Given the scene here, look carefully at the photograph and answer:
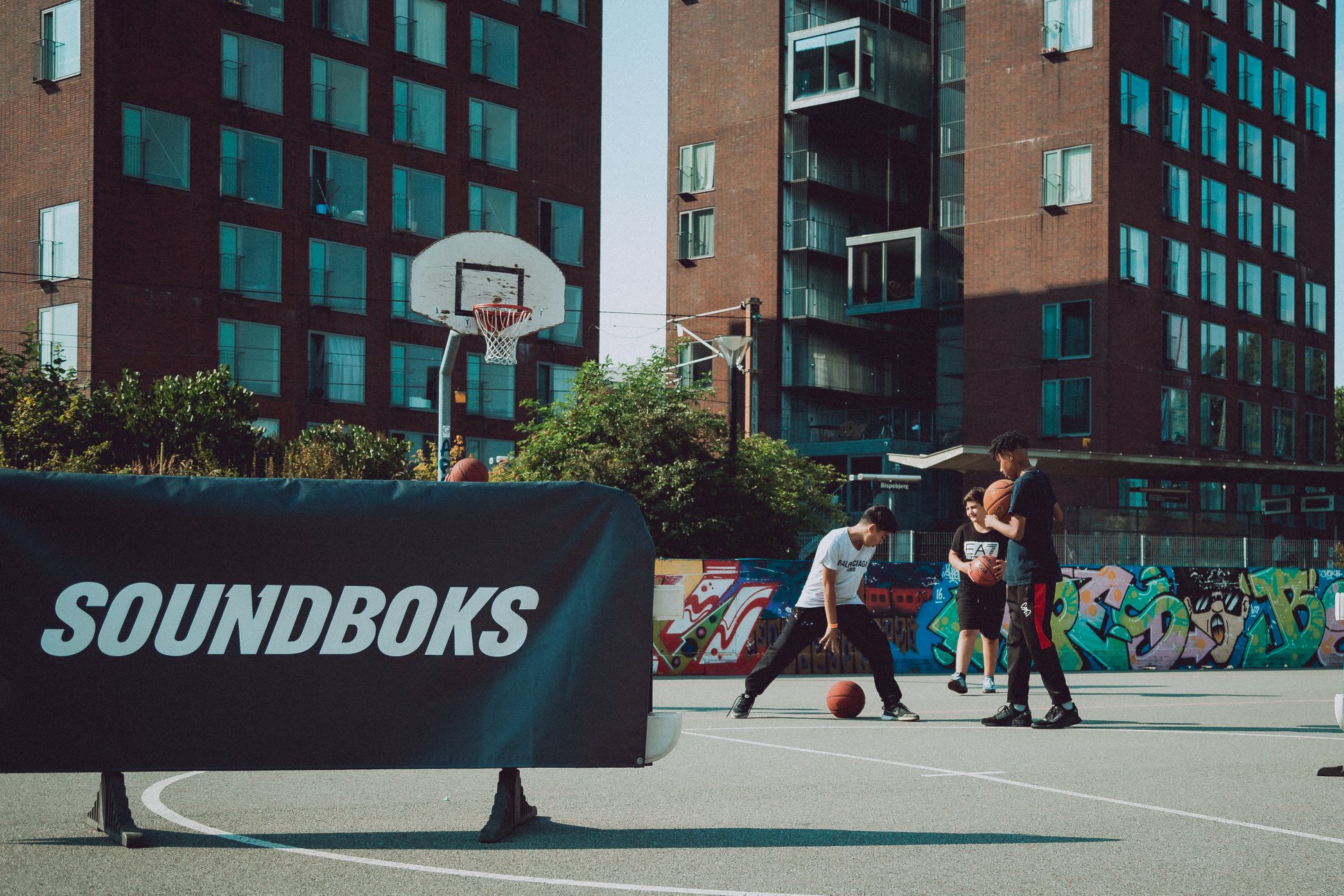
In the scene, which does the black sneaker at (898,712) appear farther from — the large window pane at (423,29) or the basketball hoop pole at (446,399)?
the large window pane at (423,29)

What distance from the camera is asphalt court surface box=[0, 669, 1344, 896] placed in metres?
5.65

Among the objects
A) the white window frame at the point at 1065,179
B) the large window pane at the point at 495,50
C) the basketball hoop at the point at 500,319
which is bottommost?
the basketball hoop at the point at 500,319

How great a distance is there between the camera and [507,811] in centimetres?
650

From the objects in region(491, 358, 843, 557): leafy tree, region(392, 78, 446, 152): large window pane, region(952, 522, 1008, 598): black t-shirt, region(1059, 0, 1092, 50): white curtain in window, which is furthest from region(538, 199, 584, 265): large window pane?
region(952, 522, 1008, 598): black t-shirt

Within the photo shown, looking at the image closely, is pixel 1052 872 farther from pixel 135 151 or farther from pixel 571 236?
pixel 571 236

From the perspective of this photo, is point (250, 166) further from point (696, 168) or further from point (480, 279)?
point (480, 279)

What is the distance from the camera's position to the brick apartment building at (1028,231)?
51.3 meters

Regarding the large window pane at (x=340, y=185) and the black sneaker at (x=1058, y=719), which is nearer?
the black sneaker at (x=1058, y=719)

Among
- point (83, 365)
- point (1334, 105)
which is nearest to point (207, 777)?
point (83, 365)

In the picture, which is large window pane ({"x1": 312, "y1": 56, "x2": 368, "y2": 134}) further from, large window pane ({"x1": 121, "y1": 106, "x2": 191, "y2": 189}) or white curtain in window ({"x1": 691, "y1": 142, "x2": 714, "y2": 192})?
white curtain in window ({"x1": 691, "y1": 142, "x2": 714, "y2": 192})

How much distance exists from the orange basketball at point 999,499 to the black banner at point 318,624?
5995mm

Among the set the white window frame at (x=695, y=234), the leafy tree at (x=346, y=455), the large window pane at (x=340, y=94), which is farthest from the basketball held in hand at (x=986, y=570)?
the white window frame at (x=695, y=234)

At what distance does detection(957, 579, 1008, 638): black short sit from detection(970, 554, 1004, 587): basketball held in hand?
1.31 ft

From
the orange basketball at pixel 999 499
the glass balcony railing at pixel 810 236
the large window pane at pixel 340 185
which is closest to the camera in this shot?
the orange basketball at pixel 999 499
